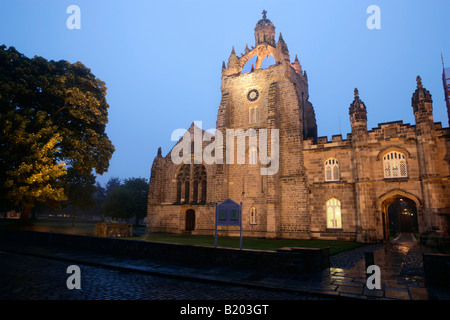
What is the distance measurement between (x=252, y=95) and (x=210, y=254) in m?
22.9

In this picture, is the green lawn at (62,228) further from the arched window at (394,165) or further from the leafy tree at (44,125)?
the arched window at (394,165)

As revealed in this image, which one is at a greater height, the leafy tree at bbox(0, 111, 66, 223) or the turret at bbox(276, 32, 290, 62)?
the turret at bbox(276, 32, 290, 62)

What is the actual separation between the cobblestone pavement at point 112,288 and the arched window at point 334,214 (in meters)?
19.0

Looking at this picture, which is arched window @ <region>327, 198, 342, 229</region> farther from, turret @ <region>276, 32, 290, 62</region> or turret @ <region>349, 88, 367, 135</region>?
turret @ <region>276, 32, 290, 62</region>

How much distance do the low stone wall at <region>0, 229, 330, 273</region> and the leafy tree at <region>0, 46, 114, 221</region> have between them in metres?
4.87

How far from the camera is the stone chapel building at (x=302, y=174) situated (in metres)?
21.9

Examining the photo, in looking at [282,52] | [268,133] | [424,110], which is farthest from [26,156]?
[424,110]

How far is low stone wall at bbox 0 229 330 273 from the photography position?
10.0 metres

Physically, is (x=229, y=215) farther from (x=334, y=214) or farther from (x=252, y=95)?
(x=252, y=95)

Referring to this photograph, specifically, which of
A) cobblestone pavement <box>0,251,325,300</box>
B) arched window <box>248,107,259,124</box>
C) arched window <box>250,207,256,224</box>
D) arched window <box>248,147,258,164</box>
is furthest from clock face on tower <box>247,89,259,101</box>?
cobblestone pavement <box>0,251,325,300</box>
